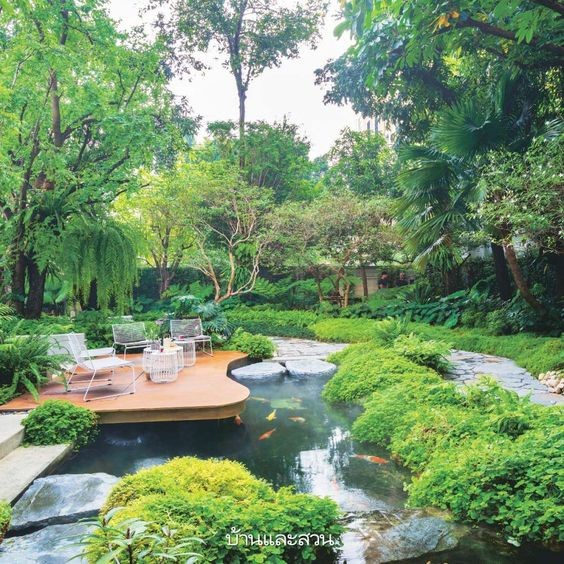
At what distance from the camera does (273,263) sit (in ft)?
43.2

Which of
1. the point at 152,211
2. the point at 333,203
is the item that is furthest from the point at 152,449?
the point at 152,211

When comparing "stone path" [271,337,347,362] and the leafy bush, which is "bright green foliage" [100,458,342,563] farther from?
"stone path" [271,337,347,362]

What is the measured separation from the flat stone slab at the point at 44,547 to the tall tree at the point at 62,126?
5.96 meters

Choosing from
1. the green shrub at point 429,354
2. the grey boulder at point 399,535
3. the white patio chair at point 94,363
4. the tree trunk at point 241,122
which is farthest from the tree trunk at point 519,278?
the tree trunk at point 241,122

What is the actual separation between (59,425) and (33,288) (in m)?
4.87

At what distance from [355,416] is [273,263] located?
793 centimetres

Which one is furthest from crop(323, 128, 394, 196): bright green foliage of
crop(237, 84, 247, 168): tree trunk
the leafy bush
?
the leafy bush

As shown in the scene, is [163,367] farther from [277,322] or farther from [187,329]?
[277,322]

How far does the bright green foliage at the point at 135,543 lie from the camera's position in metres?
1.65

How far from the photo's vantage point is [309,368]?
7738 millimetres

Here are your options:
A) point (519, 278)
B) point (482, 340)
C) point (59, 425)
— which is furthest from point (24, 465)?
point (482, 340)

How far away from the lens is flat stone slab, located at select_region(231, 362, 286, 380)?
744 centimetres

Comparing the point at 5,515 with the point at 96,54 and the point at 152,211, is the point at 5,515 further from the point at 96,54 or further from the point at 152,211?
the point at 152,211

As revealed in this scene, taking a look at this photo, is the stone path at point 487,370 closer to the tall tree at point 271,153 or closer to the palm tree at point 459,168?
the palm tree at point 459,168
